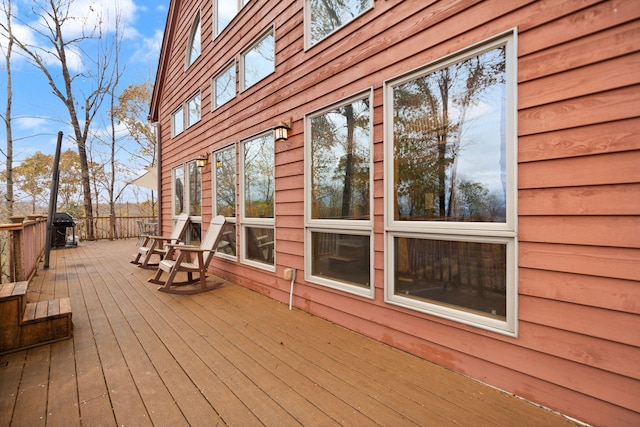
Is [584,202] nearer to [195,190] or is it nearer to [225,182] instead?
[225,182]

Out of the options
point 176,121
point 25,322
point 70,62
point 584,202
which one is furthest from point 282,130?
point 70,62

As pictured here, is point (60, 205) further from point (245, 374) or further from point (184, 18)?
point (245, 374)

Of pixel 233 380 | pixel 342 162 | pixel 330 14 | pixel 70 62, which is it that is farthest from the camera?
pixel 70 62

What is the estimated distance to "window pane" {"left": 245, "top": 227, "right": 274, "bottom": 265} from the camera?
3.94 m

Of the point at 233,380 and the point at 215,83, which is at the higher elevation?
the point at 215,83

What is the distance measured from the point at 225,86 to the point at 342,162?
10.6 ft

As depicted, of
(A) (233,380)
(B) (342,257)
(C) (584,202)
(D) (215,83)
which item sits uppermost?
(D) (215,83)

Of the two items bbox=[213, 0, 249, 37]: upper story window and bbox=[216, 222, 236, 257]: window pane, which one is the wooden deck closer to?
bbox=[216, 222, 236, 257]: window pane

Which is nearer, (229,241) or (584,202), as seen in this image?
(584,202)

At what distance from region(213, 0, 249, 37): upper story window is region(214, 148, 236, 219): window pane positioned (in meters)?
2.17

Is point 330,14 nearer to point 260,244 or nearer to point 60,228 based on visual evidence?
point 260,244

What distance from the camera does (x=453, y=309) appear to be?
2.06 m

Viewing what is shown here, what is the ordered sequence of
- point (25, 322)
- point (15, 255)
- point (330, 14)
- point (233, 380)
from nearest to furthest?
point (233, 380) → point (25, 322) → point (330, 14) → point (15, 255)

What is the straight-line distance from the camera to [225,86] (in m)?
5.06
